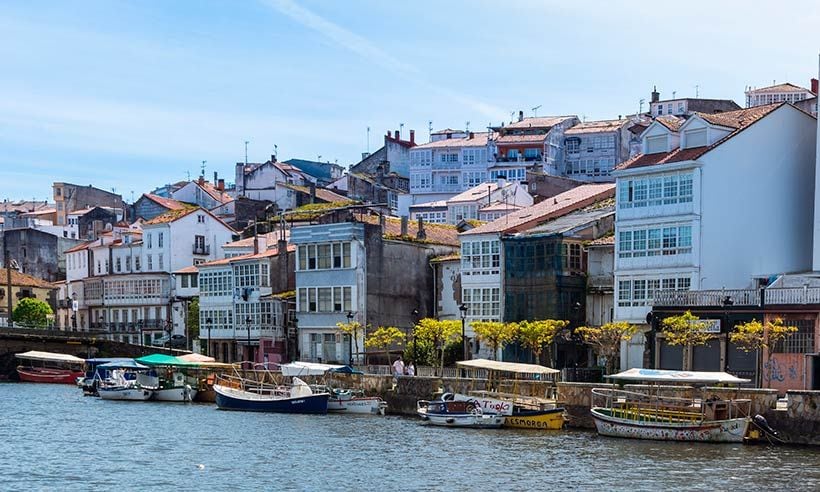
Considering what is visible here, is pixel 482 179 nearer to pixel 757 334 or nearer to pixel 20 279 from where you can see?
pixel 20 279

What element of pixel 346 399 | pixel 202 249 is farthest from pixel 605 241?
pixel 202 249

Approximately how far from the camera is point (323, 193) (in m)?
126

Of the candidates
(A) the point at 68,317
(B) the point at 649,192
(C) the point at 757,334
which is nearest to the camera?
(C) the point at 757,334

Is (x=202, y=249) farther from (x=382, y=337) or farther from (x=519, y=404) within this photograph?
(x=519, y=404)

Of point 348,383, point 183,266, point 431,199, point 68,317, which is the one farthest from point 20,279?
point 348,383

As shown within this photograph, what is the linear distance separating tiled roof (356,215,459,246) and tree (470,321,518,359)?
1595 cm

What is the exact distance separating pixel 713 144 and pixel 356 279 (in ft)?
85.0

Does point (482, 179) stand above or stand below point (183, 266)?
above

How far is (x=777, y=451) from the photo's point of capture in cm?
4397

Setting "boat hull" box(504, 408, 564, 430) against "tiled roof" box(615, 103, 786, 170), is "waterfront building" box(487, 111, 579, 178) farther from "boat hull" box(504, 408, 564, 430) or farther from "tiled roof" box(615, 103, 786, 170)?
"boat hull" box(504, 408, 564, 430)

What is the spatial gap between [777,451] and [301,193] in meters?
82.9

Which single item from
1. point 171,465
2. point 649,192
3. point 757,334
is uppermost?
point 649,192

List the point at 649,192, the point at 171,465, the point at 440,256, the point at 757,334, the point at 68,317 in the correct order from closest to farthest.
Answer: the point at 171,465, the point at 757,334, the point at 649,192, the point at 440,256, the point at 68,317

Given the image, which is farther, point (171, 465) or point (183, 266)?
point (183, 266)
